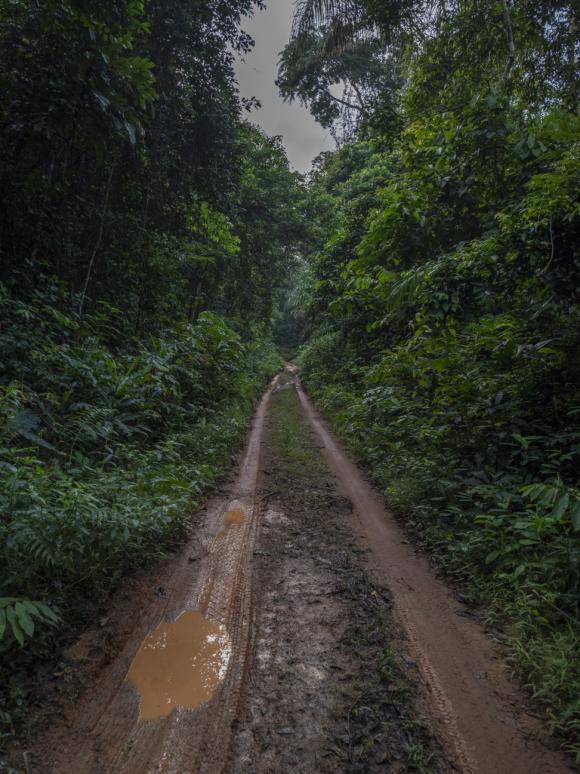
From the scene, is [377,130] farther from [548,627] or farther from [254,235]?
[254,235]

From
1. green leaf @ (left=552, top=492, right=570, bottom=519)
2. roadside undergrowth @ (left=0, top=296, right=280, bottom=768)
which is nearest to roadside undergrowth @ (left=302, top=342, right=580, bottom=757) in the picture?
green leaf @ (left=552, top=492, right=570, bottom=519)

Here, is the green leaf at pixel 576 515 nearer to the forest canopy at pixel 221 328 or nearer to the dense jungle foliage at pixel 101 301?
the forest canopy at pixel 221 328

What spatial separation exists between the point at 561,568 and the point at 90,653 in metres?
3.31

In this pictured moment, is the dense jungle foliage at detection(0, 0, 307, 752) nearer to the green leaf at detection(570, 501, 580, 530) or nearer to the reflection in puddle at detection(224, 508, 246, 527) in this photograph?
the reflection in puddle at detection(224, 508, 246, 527)

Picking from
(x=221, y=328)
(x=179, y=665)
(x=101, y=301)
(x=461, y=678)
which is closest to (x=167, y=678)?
(x=179, y=665)

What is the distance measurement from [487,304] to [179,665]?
15.3 feet

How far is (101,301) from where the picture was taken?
6926 mm

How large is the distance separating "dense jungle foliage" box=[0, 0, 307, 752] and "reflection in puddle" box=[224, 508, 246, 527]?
460 mm

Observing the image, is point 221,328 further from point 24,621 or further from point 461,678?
point 461,678

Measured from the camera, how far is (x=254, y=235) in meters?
15.4

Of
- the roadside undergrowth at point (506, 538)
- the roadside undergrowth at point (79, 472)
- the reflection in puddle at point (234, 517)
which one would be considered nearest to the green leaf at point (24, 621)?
the roadside undergrowth at point (79, 472)

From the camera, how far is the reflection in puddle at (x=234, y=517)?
440cm

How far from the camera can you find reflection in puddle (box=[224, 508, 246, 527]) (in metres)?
4.40

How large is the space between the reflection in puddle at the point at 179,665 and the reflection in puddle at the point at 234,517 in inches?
62.9
